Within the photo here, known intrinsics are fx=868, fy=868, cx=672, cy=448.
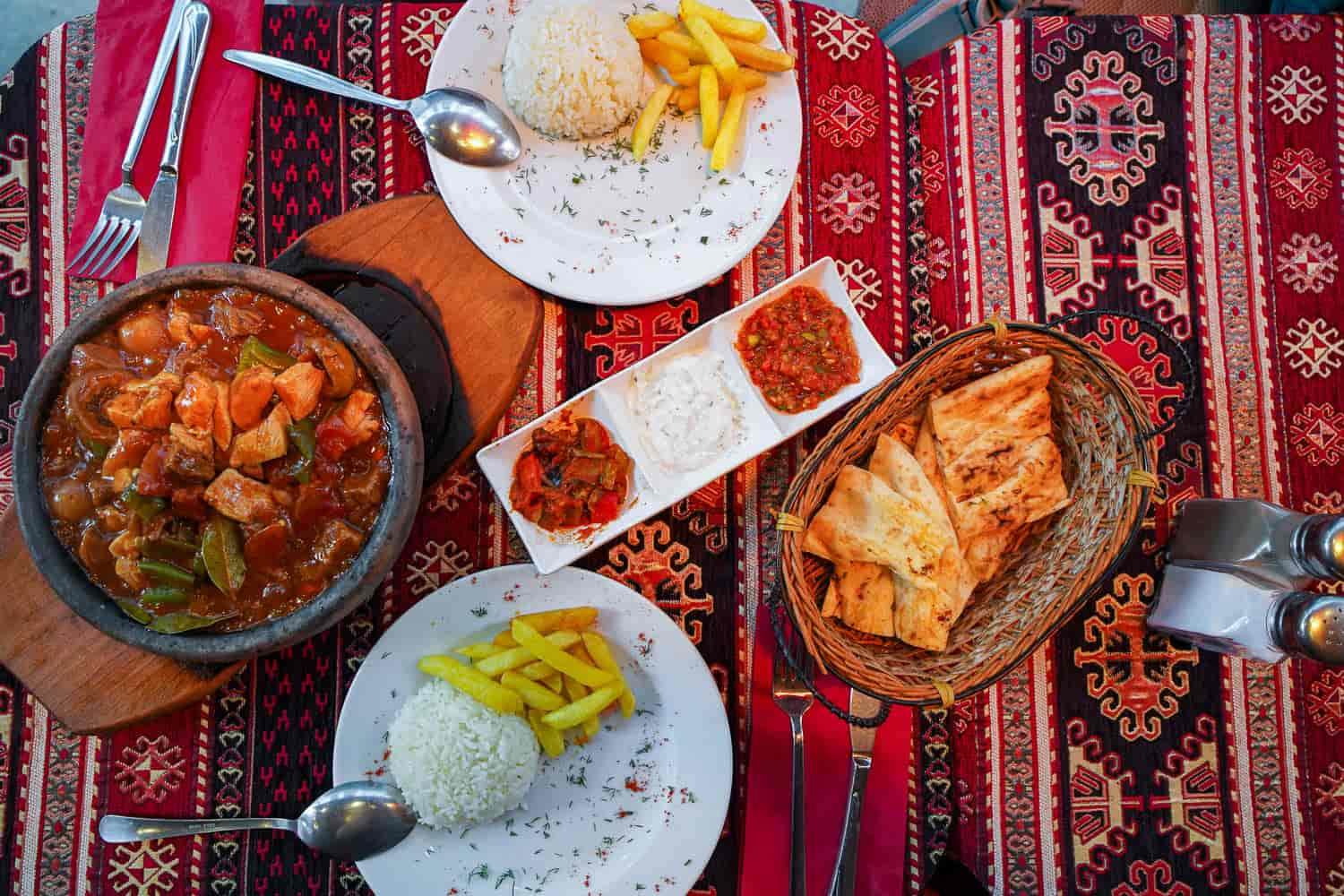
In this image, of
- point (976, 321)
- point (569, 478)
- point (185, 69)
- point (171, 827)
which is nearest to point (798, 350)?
point (976, 321)

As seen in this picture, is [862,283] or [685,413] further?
[862,283]

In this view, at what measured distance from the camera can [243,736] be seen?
2.37 meters

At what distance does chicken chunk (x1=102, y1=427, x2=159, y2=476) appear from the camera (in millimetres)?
1830

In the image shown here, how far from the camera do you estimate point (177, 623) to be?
1.84 m

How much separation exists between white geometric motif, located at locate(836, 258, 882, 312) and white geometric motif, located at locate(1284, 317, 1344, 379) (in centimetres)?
122

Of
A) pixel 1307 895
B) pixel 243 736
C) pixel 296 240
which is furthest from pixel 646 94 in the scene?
pixel 1307 895

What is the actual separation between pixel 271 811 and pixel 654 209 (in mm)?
1944

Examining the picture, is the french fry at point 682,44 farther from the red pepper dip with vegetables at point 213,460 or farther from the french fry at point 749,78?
the red pepper dip with vegetables at point 213,460

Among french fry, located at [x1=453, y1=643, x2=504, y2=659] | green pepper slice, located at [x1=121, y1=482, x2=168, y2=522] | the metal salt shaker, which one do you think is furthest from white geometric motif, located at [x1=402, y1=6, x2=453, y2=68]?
the metal salt shaker

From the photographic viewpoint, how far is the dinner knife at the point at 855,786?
2238 millimetres

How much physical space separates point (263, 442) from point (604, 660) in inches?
38.6

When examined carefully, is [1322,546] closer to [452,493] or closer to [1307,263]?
[1307,263]

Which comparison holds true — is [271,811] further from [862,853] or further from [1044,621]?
[1044,621]

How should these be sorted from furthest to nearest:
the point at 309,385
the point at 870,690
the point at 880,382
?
the point at 880,382 → the point at 870,690 → the point at 309,385
